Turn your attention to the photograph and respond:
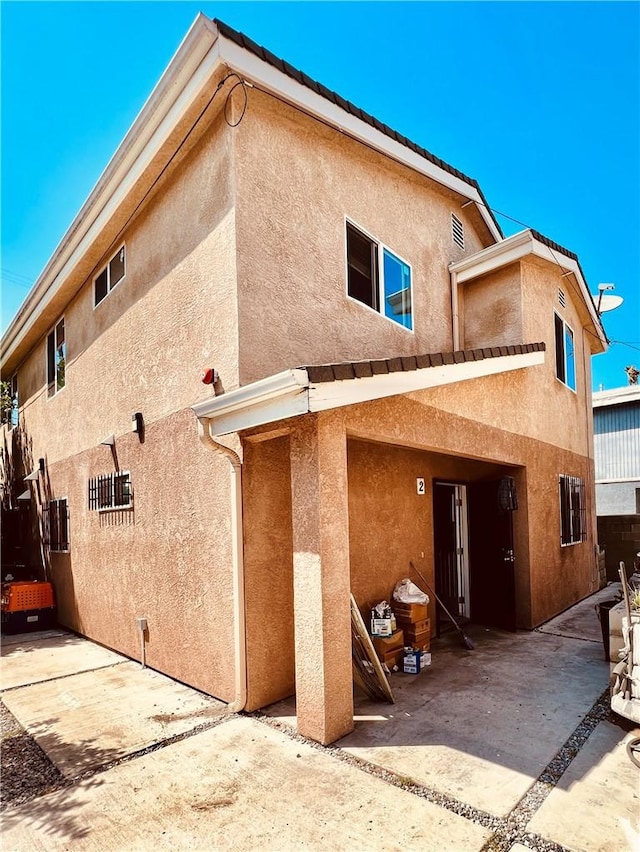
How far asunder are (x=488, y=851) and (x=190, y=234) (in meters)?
6.59

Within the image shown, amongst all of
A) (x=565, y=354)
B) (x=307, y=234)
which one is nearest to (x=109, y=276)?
(x=307, y=234)

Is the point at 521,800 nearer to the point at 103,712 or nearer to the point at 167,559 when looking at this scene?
the point at 103,712

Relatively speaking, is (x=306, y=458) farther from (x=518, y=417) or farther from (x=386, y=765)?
(x=518, y=417)

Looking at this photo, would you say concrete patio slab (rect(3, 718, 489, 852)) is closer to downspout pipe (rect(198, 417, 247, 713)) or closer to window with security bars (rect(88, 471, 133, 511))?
downspout pipe (rect(198, 417, 247, 713))

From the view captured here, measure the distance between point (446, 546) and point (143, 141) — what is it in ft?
25.9

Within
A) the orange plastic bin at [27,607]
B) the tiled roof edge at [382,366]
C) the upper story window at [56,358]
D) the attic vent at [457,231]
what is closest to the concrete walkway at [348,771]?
the tiled roof edge at [382,366]

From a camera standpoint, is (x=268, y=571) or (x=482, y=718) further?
(x=268, y=571)

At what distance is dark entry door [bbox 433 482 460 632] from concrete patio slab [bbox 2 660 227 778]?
479 centimetres

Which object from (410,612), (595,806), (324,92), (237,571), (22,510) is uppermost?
(324,92)

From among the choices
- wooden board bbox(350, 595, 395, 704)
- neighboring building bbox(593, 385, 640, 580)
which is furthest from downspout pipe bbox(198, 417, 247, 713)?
neighboring building bbox(593, 385, 640, 580)

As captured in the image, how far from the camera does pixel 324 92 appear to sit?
647 centimetres

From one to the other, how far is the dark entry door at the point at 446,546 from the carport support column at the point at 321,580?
14.4ft

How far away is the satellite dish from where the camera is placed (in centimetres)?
1320

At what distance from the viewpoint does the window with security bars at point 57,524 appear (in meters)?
10.3
